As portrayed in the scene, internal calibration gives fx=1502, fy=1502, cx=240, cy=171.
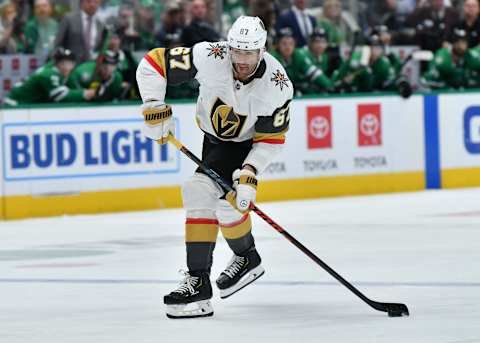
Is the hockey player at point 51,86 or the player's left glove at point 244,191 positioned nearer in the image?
the player's left glove at point 244,191

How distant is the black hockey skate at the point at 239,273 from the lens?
26.4 ft

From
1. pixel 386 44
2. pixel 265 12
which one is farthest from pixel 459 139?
pixel 265 12

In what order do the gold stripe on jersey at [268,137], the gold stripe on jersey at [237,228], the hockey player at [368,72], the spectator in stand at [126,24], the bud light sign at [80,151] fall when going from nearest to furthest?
the gold stripe on jersey at [268,137], the gold stripe on jersey at [237,228], the bud light sign at [80,151], the spectator in stand at [126,24], the hockey player at [368,72]

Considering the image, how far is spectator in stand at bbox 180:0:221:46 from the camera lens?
592 inches

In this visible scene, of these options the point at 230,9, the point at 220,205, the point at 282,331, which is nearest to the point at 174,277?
the point at 220,205

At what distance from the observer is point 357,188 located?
1617 cm

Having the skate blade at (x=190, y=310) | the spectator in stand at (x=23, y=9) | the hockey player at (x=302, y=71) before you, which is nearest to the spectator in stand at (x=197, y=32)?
the hockey player at (x=302, y=71)

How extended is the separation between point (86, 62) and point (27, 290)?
6100 millimetres

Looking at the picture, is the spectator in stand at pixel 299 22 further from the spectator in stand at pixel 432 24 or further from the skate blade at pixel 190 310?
the skate blade at pixel 190 310

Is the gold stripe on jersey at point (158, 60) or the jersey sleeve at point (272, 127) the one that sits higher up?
the gold stripe on jersey at point (158, 60)

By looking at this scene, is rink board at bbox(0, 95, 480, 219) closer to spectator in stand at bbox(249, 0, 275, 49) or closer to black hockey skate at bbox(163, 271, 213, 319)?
spectator in stand at bbox(249, 0, 275, 49)

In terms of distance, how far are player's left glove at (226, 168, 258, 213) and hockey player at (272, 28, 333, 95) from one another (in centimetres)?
819

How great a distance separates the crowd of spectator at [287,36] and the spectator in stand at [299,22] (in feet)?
0.04

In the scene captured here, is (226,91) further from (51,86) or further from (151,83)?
(51,86)
